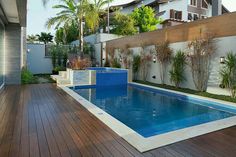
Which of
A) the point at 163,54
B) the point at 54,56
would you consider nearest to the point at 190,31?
the point at 163,54

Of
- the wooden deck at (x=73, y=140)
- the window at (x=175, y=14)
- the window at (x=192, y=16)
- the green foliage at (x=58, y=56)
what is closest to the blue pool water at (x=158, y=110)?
the wooden deck at (x=73, y=140)

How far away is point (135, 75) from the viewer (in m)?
13.9

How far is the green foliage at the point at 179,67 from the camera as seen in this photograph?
9844 mm

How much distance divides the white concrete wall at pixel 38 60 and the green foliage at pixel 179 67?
11.2m

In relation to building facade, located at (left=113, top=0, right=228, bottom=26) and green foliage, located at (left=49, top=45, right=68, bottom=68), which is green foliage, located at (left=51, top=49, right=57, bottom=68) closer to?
green foliage, located at (left=49, top=45, right=68, bottom=68)

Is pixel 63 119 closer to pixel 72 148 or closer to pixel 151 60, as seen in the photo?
pixel 72 148

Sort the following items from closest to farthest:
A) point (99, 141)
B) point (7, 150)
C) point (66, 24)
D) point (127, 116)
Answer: point (7, 150), point (99, 141), point (127, 116), point (66, 24)

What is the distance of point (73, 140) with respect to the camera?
3625 millimetres

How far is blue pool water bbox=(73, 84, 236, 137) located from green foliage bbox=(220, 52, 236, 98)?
1.05 metres

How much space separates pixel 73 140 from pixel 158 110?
393 cm

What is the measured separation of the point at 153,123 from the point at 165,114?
1.03m

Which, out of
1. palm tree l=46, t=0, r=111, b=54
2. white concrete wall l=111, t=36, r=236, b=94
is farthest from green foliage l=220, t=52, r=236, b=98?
palm tree l=46, t=0, r=111, b=54

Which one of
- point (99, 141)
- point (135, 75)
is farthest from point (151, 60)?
point (99, 141)

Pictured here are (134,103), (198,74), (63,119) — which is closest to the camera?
(63,119)
